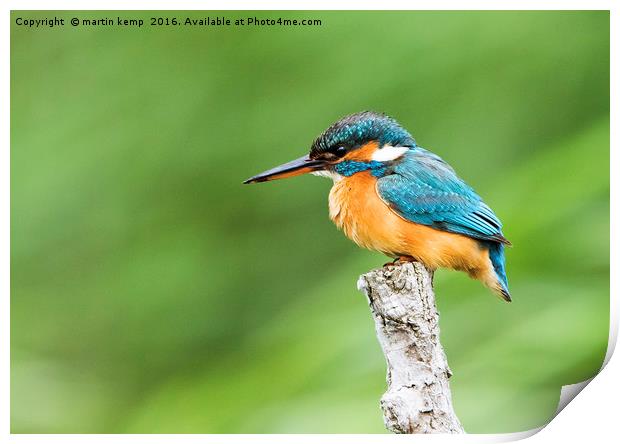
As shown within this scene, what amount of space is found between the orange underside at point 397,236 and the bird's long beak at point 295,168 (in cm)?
11

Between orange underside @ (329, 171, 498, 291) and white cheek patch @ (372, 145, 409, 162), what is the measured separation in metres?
0.06

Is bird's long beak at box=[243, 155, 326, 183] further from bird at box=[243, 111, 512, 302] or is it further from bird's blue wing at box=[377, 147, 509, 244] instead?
bird's blue wing at box=[377, 147, 509, 244]

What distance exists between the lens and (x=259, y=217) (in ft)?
10.1

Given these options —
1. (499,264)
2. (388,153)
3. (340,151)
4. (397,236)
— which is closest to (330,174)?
(340,151)

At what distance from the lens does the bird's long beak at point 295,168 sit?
9.40ft

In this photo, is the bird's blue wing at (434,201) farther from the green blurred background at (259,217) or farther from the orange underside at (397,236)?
the green blurred background at (259,217)

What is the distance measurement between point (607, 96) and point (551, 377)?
36.0 inches

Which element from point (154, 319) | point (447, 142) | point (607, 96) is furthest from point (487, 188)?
point (154, 319)

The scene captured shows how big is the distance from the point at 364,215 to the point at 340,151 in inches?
8.7

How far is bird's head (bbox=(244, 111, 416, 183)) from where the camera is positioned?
111 inches

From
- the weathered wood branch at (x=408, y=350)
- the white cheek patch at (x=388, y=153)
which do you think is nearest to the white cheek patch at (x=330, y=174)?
the white cheek patch at (x=388, y=153)

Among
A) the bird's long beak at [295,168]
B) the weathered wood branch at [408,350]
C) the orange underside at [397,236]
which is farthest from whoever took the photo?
the bird's long beak at [295,168]

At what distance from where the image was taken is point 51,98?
291 cm

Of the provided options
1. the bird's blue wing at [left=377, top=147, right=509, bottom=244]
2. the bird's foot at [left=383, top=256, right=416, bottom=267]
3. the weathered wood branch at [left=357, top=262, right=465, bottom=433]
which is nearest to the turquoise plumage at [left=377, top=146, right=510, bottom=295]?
the bird's blue wing at [left=377, top=147, right=509, bottom=244]
